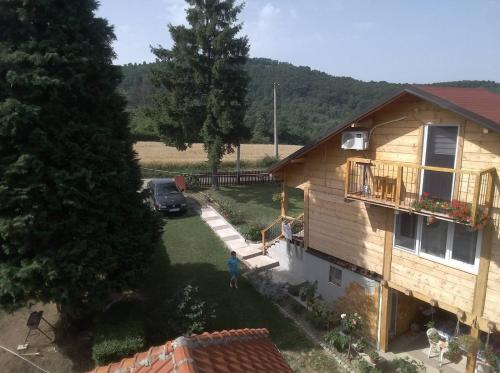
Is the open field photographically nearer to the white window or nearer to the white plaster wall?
the white plaster wall

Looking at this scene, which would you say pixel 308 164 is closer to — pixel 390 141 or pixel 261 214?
pixel 390 141

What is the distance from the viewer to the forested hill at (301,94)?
325ft

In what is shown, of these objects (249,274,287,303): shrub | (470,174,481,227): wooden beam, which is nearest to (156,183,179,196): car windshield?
(249,274,287,303): shrub

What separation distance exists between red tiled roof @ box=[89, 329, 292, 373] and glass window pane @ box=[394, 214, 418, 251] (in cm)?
534

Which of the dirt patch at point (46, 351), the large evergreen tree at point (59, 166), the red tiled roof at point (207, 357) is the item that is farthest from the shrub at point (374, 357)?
the dirt patch at point (46, 351)

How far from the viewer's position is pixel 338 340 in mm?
10922

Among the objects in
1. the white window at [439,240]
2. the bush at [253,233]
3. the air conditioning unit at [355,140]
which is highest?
the air conditioning unit at [355,140]

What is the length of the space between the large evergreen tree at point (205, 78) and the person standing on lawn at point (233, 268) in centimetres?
1314

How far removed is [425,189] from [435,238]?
1.29 metres

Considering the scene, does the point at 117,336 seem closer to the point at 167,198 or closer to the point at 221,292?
the point at 221,292

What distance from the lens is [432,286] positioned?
9484 millimetres

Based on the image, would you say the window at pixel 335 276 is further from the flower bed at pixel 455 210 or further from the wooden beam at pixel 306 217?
the flower bed at pixel 455 210

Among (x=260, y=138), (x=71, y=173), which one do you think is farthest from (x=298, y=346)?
(x=260, y=138)

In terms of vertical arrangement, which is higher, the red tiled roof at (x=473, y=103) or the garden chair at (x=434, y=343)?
the red tiled roof at (x=473, y=103)
